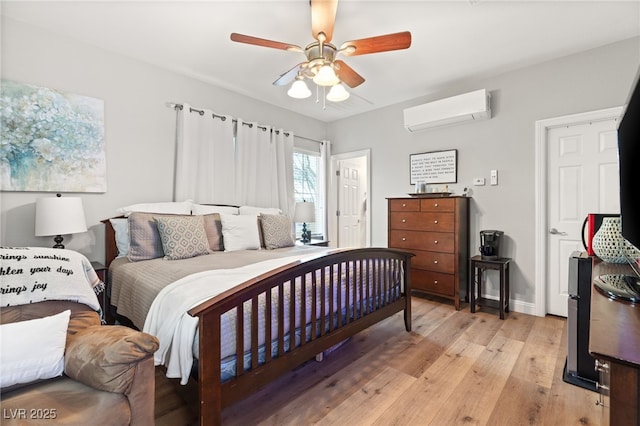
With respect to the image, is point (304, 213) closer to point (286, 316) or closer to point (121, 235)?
point (121, 235)

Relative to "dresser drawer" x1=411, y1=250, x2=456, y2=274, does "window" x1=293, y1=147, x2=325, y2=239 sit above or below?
above

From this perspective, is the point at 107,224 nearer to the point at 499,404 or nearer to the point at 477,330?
the point at 499,404

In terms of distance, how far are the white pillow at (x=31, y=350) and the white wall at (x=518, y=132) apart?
3719mm

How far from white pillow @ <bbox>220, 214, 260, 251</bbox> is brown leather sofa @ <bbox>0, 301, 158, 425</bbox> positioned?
1.74 meters

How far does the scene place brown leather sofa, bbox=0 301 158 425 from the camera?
890 mm

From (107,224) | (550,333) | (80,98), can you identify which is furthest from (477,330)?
(80,98)

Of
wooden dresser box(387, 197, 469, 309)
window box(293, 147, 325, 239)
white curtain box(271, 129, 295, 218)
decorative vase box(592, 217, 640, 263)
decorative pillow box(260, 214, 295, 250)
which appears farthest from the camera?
window box(293, 147, 325, 239)

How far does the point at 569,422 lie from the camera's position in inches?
60.3

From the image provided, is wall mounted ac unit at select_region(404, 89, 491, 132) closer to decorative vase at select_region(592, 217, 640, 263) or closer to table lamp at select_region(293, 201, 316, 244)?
table lamp at select_region(293, 201, 316, 244)

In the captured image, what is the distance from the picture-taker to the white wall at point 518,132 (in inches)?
107

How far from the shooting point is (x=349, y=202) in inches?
205

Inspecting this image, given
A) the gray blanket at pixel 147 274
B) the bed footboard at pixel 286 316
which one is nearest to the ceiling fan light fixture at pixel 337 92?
the bed footboard at pixel 286 316

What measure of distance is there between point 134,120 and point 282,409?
9.62ft

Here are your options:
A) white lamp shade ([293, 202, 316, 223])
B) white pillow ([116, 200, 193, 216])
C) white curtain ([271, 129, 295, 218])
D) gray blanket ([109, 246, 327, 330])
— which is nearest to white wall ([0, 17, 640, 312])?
white pillow ([116, 200, 193, 216])
